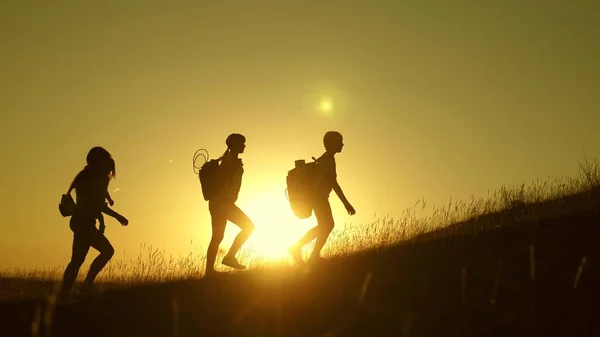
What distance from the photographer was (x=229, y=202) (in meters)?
9.71

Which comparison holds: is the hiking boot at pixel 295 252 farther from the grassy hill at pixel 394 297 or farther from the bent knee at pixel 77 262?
the bent knee at pixel 77 262

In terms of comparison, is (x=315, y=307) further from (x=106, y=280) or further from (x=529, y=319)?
(x=106, y=280)

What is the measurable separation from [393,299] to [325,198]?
9.55 feet

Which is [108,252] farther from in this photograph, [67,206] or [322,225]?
[322,225]

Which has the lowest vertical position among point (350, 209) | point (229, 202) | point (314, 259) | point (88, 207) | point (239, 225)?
point (88, 207)

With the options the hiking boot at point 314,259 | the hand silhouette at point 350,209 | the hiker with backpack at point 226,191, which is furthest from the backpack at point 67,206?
→ the hand silhouette at point 350,209

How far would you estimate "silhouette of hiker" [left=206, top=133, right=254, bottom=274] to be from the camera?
9.66m

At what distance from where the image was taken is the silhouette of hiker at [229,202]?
9664mm

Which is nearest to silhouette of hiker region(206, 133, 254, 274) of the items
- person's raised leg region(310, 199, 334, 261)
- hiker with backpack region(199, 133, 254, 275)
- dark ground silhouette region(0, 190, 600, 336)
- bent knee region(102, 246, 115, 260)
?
hiker with backpack region(199, 133, 254, 275)

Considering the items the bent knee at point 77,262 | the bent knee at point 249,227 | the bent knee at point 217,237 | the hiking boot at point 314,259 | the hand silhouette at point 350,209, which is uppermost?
the hand silhouette at point 350,209

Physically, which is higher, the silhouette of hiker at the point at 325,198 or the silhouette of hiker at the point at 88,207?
the silhouette of hiker at the point at 325,198

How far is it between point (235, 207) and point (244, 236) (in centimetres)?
45

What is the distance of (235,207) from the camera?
9.80 m

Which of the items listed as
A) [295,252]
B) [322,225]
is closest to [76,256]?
[295,252]
